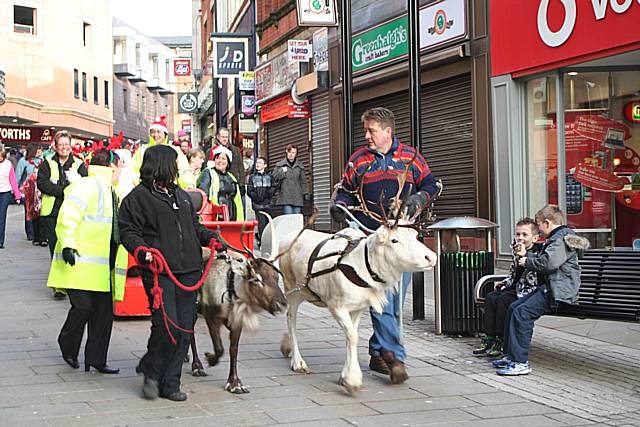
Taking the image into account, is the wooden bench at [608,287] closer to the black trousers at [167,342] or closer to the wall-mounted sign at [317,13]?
the black trousers at [167,342]

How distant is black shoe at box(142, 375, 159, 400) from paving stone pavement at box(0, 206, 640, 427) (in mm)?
57

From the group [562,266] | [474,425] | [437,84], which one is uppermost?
[437,84]

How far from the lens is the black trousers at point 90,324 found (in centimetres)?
761

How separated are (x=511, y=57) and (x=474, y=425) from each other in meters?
8.58

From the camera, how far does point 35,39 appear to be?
58.5 m

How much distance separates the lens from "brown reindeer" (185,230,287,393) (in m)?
6.83

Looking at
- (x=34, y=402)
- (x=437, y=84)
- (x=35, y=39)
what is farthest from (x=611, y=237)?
(x=35, y=39)

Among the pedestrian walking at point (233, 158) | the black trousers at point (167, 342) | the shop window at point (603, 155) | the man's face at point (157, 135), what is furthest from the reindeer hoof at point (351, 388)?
the pedestrian walking at point (233, 158)

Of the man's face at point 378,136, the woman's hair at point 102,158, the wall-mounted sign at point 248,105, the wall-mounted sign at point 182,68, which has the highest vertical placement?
the wall-mounted sign at point 182,68

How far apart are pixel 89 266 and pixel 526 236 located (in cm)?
355

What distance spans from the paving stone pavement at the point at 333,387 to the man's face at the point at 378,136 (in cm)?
180

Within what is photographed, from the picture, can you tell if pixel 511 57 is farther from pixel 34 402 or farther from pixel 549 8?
pixel 34 402

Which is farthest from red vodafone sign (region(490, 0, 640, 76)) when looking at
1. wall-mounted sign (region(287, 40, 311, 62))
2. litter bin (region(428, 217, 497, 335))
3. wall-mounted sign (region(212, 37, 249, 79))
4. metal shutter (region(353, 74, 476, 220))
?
wall-mounted sign (region(212, 37, 249, 79))

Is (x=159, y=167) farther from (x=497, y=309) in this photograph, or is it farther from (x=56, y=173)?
(x=56, y=173)
